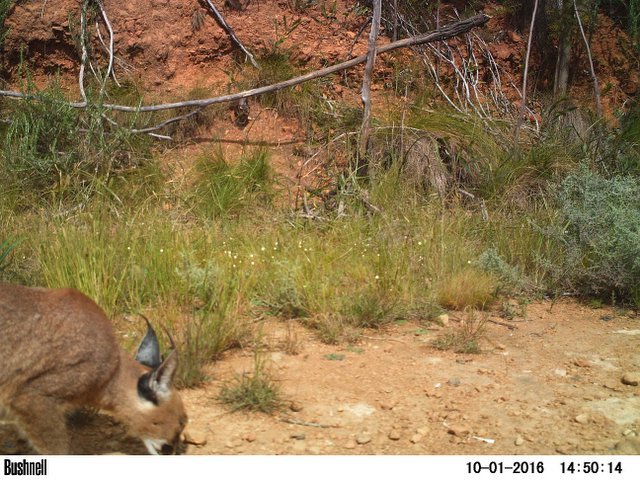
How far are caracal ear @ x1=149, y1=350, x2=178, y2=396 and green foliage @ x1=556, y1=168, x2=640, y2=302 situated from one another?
4097 millimetres

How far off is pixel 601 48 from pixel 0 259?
28.8 ft

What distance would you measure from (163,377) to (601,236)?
448 centimetres

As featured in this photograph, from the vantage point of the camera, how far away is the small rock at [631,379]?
16.9ft

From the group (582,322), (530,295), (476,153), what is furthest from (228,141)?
(582,322)

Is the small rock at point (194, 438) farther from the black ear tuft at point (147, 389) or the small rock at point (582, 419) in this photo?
the small rock at point (582, 419)

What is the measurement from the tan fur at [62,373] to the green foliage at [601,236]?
4.13 metres

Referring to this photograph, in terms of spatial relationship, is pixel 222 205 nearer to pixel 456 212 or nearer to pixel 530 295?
pixel 456 212

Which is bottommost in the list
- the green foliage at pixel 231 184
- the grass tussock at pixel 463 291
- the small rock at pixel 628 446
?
the small rock at pixel 628 446

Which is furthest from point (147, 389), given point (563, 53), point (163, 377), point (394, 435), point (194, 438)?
point (563, 53)

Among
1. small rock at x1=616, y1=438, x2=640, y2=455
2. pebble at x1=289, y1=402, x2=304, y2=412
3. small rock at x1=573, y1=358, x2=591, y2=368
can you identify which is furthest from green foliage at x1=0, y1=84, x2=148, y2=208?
small rock at x1=616, y1=438, x2=640, y2=455

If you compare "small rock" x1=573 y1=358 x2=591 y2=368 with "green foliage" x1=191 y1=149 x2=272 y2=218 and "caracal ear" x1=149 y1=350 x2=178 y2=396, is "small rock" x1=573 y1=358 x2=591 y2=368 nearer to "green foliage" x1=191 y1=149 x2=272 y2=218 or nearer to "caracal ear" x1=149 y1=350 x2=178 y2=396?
"caracal ear" x1=149 y1=350 x2=178 y2=396

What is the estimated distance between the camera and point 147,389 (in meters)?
4.01

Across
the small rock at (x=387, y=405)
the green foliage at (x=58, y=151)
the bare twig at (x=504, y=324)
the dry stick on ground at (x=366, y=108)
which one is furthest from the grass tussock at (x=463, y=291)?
the green foliage at (x=58, y=151)

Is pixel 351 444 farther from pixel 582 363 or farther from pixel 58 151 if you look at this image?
pixel 58 151
